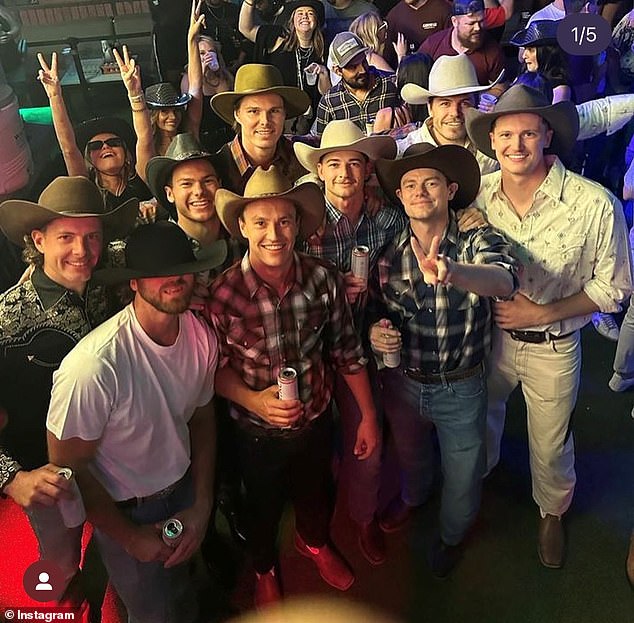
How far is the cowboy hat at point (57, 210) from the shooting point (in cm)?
194

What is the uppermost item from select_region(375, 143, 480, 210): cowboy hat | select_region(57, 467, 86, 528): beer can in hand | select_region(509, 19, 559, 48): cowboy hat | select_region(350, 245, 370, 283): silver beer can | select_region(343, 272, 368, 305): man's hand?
select_region(509, 19, 559, 48): cowboy hat

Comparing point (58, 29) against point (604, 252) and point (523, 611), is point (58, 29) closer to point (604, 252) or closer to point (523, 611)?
point (604, 252)

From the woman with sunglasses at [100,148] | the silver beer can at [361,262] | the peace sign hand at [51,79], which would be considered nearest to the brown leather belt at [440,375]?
the silver beer can at [361,262]

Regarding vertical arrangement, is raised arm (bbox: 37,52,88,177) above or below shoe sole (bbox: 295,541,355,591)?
above

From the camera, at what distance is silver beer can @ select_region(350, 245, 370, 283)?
2.17 metres

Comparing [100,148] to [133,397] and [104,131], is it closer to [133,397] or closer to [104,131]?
[104,131]

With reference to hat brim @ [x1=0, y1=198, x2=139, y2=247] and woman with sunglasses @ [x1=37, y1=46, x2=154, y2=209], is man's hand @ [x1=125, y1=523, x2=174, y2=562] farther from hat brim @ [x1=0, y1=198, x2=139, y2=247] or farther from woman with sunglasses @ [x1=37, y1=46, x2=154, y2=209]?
woman with sunglasses @ [x1=37, y1=46, x2=154, y2=209]

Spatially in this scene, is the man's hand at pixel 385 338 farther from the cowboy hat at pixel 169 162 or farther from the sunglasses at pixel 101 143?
the sunglasses at pixel 101 143

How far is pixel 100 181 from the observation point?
8.91 ft

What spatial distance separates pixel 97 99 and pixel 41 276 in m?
2.68

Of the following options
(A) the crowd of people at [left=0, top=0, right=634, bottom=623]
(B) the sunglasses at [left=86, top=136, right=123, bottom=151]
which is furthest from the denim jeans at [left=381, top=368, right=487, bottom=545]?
(B) the sunglasses at [left=86, top=136, right=123, bottom=151]

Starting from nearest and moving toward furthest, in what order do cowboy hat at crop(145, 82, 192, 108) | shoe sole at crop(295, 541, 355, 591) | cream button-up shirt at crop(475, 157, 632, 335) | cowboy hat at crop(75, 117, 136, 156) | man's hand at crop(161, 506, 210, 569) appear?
1. man's hand at crop(161, 506, 210, 569)
2. cream button-up shirt at crop(475, 157, 632, 335)
3. shoe sole at crop(295, 541, 355, 591)
4. cowboy hat at crop(75, 117, 136, 156)
5. cowboy hat at crop(145, 82, 192, 108)

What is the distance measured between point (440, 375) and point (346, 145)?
2.93ft

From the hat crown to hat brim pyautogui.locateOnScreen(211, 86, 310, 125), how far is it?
3.34 feet
